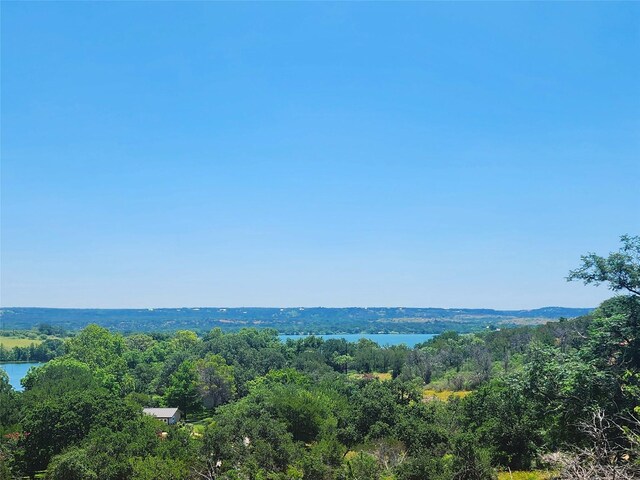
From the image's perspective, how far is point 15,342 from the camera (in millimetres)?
140000

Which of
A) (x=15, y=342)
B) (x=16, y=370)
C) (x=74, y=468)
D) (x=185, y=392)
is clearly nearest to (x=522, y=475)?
(x=74, y=468)

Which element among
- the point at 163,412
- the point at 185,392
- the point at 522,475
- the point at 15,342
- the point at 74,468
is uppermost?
the point at 522,475

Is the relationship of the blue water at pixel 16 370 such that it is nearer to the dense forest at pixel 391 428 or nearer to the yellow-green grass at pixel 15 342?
the yellow-green grass at pixel 15 342

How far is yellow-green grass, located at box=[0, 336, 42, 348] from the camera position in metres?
131

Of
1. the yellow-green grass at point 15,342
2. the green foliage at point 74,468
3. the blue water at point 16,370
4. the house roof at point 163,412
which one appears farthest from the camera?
the yellow-green grass at point 15,342

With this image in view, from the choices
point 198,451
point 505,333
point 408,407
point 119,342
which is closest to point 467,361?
point 505,333

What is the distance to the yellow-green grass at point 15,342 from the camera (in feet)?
430

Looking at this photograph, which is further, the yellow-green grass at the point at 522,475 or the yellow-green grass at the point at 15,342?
the yellow-green grass at the point at 15,342

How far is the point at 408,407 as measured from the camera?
28359 millimetres

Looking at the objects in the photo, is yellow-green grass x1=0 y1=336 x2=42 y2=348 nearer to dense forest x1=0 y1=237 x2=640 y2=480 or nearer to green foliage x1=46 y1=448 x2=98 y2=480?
dense forest x1=0 y1=237 x2=640 y2=480

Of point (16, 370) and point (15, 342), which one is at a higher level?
point (15, 342)

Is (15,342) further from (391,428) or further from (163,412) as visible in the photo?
(391,428)

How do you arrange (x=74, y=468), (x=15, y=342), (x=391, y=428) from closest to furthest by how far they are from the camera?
(x=74, y=468), (x=391, y=428), (x=15, y=342)

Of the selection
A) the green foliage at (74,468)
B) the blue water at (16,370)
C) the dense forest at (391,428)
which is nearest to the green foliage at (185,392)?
the dense forest at (391,428)
